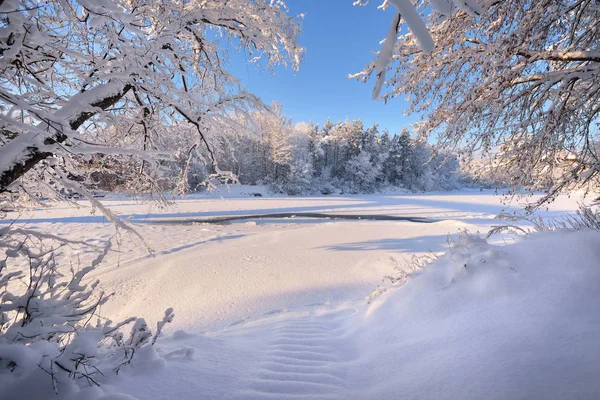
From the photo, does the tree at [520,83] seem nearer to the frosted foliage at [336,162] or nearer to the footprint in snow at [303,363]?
the footprint in snow at [303,363]

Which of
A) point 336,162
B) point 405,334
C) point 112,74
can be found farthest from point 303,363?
point 336,162

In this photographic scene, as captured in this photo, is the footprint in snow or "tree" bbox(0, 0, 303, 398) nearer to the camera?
"tree" bbox(0, 0, 303, 398)

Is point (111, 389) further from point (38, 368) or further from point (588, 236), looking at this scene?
point (588, 236)

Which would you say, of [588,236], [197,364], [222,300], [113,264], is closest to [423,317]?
[588,236]

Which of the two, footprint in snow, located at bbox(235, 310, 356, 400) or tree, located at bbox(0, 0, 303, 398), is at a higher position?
tree, located at bbox(0, 0, 303, 398)

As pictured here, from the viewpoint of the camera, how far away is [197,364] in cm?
215

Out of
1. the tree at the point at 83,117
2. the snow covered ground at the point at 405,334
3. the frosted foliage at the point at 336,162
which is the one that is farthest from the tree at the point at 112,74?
the frosted foliage at the point at 336,162

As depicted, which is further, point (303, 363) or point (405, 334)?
point (405, 334)

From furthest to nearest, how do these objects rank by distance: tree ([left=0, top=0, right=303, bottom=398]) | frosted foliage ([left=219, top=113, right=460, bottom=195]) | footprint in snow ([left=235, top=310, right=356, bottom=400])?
frosted foliage ([left=219, top=113, right=460, bottom=195]), footprint in snow ([left=235, top=310, right=356, bottom=400]), tree ([left=0, top=0, right=303, bottom=398])

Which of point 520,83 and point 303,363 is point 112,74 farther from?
point 520,83

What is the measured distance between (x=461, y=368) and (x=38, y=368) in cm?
265

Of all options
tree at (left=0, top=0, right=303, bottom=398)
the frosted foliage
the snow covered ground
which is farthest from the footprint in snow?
the frosted foliage

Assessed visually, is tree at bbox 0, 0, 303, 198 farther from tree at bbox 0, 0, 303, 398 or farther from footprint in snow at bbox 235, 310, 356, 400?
footprint in snow at bbox 235, 310, 356, 400

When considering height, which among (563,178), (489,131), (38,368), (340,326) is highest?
(489,131)
